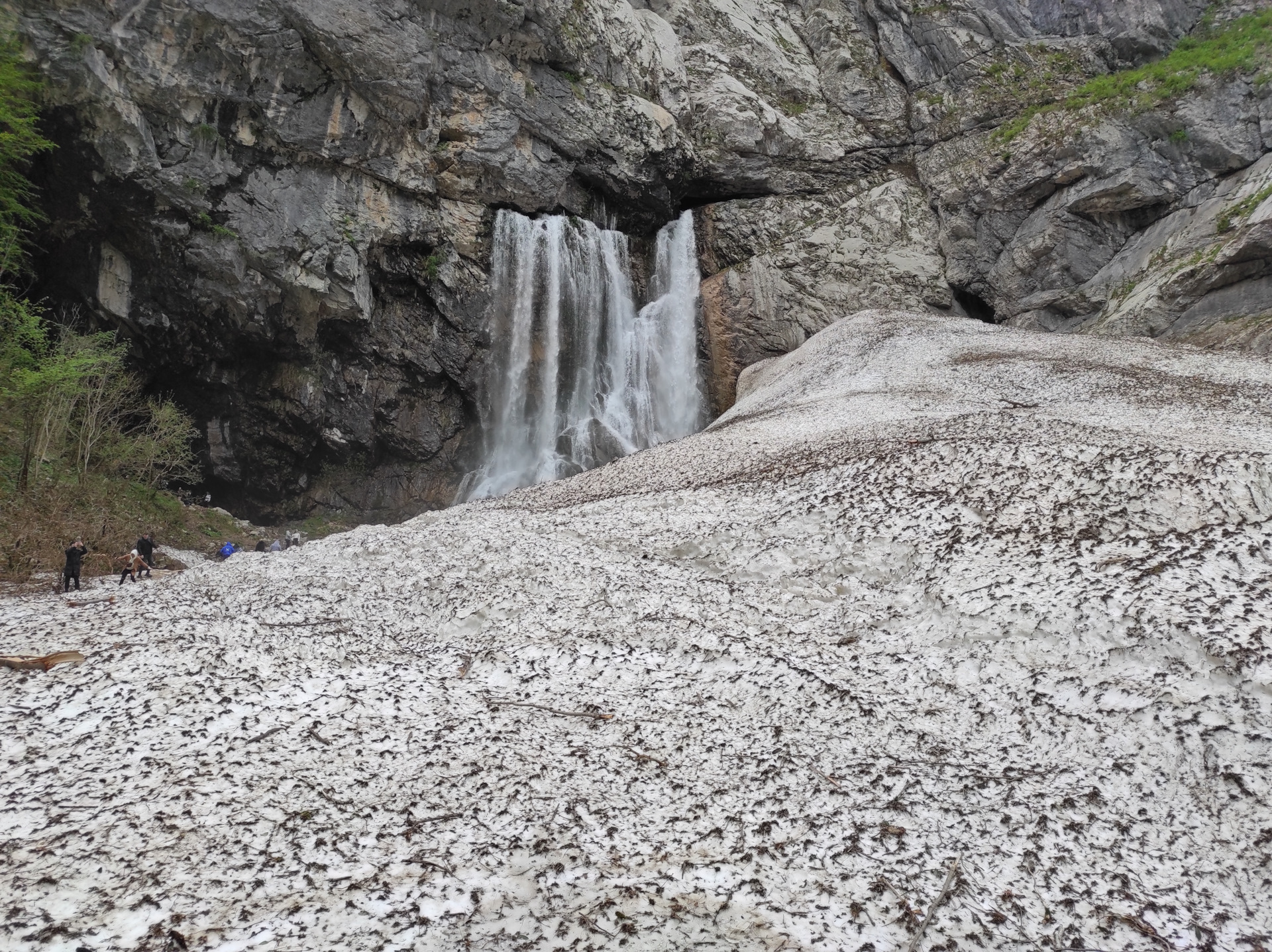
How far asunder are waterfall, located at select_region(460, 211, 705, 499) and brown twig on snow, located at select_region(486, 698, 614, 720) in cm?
2590

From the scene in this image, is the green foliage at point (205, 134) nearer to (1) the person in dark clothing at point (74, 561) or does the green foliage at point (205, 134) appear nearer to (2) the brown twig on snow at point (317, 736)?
(1) the person in dark clothing at point (74, 561)

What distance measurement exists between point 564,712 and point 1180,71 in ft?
146

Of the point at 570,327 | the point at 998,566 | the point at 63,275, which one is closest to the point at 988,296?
the point at 570,327

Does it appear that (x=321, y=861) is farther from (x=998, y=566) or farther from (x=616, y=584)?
(x=998, y=566)

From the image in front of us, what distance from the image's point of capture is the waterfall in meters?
34.5

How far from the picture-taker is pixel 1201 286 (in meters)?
26.9

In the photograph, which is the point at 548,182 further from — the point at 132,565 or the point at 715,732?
the point at 715,732

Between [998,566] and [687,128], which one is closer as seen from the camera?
[998,566]

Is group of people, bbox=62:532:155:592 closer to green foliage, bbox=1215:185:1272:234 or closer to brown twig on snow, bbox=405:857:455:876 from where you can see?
brown twig on snow, bbox=405:857:455:876

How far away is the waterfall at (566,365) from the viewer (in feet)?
113

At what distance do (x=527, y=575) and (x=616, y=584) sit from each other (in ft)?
5.19

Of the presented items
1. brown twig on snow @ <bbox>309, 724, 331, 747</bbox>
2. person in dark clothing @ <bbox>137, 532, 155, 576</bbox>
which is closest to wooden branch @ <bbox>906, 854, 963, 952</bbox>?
brown twig on snow @ <bbox>309, 724, 331, 747</bbox>

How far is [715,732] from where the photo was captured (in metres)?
7.22

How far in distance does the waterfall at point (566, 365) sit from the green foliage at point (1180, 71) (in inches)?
929
